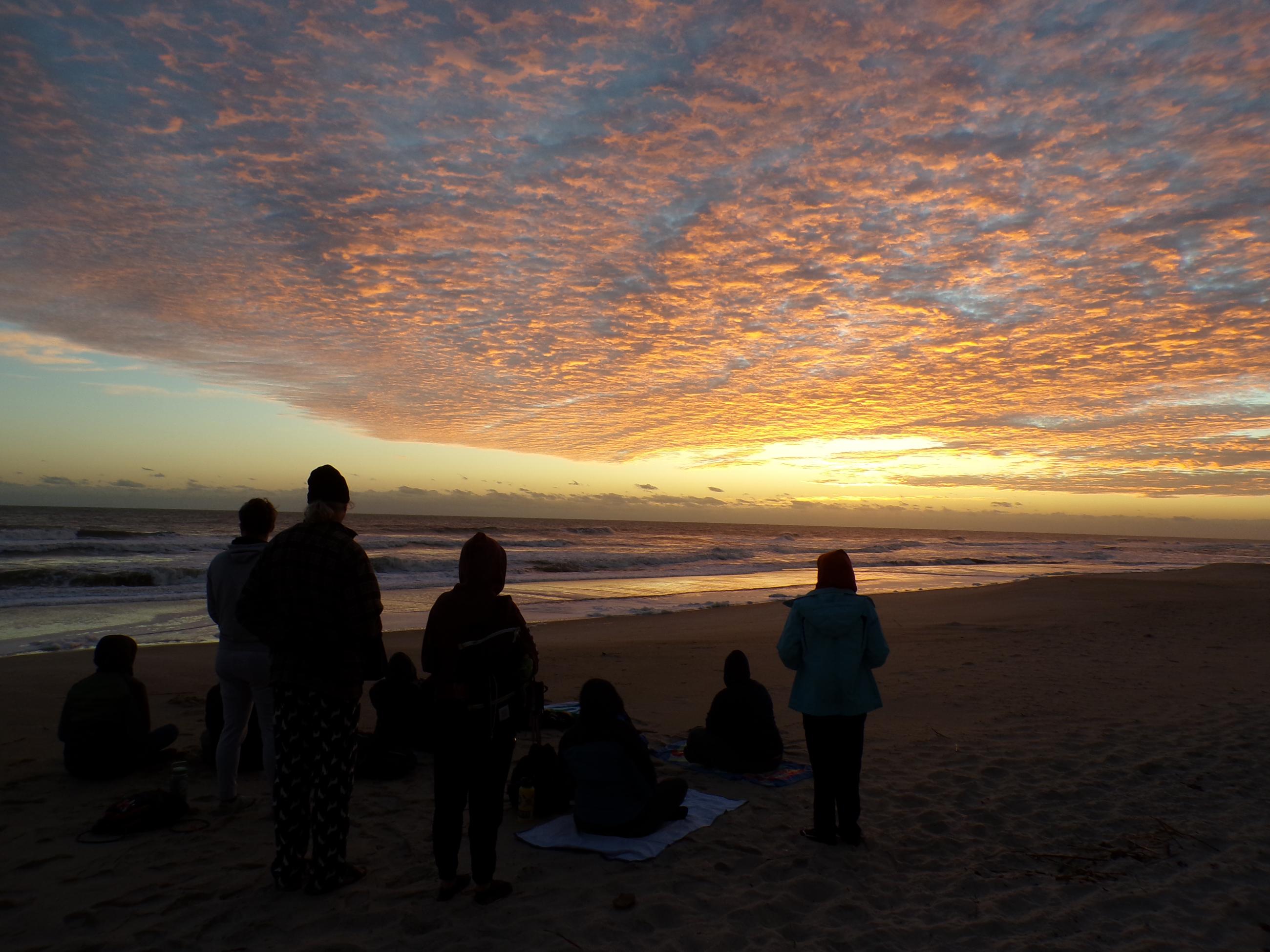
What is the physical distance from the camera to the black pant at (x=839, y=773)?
15.6 ft

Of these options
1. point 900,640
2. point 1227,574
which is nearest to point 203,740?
point 900,640

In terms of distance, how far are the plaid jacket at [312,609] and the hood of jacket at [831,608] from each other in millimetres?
2622

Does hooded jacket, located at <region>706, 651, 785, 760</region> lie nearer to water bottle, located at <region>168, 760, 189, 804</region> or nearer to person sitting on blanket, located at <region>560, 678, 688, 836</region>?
person sitting on blanket, located at <region>560, 678, 688, 836</region>

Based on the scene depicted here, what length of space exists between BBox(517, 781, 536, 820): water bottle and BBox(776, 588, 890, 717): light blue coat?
1910 millimetres

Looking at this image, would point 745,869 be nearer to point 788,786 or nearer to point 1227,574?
point 788,786

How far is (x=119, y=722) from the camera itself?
567 centimetres

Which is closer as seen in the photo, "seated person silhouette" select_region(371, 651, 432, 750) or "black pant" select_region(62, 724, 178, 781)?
"black pant" select_region(62, 724, 178, 781)

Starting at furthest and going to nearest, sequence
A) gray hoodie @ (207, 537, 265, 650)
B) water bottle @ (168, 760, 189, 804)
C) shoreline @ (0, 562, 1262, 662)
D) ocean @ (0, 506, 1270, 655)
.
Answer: ocean @ (0, 506, 1270, 655), shoreline @ (0, 562, 1262, 662), water bottle @ (168, 760, 189, 804), gray hoodie @ (207, 537, 265, 650)

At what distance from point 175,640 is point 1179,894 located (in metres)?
14.5

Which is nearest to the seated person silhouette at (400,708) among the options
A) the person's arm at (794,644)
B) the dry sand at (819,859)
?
the dry sand at (819,859)

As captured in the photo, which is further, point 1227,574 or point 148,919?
point 1227,574

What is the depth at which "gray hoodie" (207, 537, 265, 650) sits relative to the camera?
15.8 ft

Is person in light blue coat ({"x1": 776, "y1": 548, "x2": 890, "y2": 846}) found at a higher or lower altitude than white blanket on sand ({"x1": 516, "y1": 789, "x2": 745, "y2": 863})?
higher

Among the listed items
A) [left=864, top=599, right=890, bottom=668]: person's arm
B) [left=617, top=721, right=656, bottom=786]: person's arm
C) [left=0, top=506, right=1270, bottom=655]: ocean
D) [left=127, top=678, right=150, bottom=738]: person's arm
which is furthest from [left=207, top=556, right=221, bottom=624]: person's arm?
[left=0, top=506, right=1270, bottom=655]: ocean
